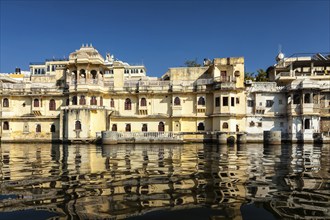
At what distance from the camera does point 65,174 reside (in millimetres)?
11641

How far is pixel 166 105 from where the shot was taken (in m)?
36.4

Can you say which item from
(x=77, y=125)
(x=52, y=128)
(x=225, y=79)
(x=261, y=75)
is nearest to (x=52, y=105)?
(x=52, y=128)

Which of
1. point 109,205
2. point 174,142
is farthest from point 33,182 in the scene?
point 174,142

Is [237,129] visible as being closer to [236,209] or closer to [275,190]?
[275,190]

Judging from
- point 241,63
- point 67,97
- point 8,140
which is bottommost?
point 8,140

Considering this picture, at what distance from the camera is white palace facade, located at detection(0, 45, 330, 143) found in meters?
33.6

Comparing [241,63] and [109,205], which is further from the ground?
[241,63]

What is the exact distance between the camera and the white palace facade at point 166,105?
33.6 meters

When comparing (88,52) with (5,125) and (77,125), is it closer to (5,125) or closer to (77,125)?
(77,125)

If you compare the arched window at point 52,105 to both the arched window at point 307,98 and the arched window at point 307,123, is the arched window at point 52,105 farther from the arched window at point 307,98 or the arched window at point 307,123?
the arched window at point 307,98

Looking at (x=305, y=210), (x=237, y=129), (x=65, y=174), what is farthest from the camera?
(x=237, y=129)

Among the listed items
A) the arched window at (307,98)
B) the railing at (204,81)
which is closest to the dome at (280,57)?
the arched window at (307,98)

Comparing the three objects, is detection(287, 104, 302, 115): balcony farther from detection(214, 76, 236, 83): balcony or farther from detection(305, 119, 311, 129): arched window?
detection(214, 76, 236, 83): balcony

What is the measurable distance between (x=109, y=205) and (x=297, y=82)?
112 ft
